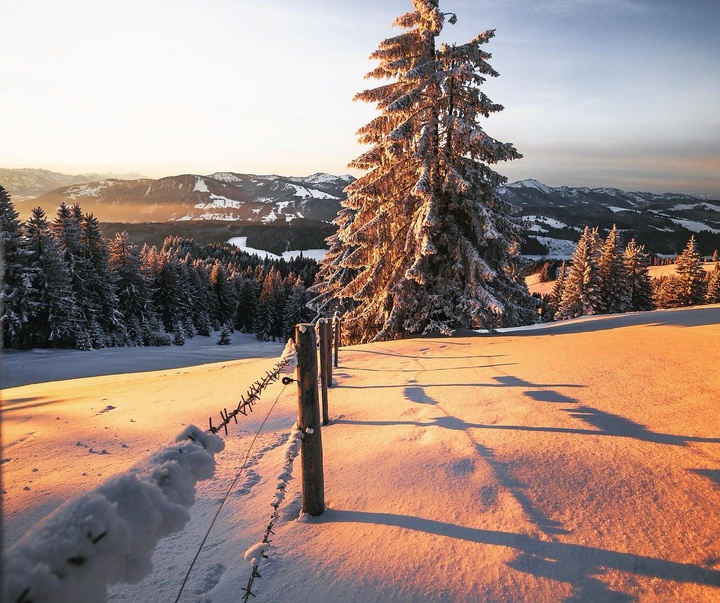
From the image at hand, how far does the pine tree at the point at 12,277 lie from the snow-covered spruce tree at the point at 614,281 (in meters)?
46.5

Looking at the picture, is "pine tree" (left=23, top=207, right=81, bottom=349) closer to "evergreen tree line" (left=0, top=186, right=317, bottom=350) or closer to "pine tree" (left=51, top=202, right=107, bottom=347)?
"evergreen tree line" (left=0, top=186, right=317, bottom=350)

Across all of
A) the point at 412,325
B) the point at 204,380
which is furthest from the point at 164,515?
the point at 412,325

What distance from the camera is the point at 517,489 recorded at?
3.55 metres

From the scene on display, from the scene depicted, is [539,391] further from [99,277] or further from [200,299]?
[200,299]

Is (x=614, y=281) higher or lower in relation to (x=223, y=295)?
higher

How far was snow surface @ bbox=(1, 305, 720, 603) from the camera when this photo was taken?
2664 mm

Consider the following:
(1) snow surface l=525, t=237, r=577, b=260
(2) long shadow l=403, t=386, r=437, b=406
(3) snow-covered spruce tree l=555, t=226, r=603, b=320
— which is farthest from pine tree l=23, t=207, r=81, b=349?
(1) snow surface l=525, t=237, r=577, b=260

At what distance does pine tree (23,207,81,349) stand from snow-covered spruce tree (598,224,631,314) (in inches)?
1773

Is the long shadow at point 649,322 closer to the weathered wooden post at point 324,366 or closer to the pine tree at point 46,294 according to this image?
the weathered wooden post at point 324,366

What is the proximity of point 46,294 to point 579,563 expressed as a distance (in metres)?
33.8

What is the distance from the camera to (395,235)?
1371cm

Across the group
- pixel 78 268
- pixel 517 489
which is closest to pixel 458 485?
pixel 517 489

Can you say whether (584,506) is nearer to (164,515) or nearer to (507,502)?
(507,502)

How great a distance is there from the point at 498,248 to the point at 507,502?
37.7ft
